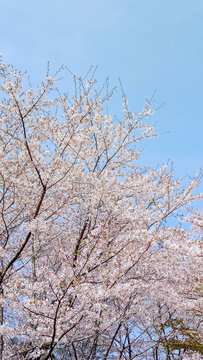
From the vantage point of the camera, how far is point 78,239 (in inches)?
276

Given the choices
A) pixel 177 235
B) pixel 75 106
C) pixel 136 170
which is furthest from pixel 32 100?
pixel 136 170

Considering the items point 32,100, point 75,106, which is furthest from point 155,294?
point 32,100

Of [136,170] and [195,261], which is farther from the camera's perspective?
[136,170]

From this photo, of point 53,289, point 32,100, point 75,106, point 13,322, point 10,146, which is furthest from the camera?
point 13,322

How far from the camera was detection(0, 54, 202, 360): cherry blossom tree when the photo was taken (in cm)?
507

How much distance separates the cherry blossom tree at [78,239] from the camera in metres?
5.07

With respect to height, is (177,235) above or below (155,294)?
above

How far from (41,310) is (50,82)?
438 cm

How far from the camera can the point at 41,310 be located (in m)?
4.98

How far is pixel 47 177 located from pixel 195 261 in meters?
4.19

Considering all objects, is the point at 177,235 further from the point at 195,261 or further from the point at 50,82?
the point at 50,82

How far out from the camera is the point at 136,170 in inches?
403

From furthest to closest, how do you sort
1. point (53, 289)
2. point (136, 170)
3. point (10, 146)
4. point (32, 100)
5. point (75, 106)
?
point (136, 170)
point (10, 146)
point (75, 106)
point (32, 100)
point (53, 289)

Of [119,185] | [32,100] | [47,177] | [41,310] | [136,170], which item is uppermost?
[136,170]
